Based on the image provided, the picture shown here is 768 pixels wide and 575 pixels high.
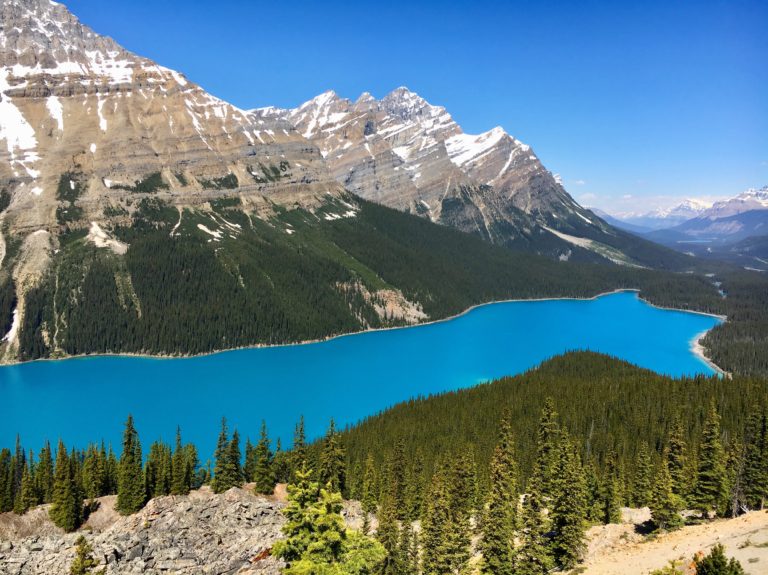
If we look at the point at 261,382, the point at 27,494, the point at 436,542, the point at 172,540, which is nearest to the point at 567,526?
the point at 436,542

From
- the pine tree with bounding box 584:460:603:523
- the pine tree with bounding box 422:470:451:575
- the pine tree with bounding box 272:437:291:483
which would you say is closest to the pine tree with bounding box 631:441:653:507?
the pine tree with bounding box 584:460:603:523

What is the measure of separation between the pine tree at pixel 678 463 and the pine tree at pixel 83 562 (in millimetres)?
51013

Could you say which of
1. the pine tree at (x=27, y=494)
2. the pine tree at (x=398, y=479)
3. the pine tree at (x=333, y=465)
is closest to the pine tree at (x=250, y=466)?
the pine tree at (x=333, y=465)

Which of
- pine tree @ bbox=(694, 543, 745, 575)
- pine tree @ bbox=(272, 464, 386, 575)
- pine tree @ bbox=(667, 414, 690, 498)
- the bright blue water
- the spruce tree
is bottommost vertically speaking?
the bright blue water

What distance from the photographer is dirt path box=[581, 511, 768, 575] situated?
33500 mm

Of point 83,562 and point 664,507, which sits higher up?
point 83,562

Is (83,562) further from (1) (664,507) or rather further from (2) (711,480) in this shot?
(2) (711,480)

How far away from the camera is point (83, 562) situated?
140 feet

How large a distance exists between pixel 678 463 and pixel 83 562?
57.3 metres

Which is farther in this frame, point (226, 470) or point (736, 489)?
point (226, 470)

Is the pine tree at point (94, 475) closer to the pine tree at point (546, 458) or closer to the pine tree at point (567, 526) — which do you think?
the pine tree at point (546, 458)

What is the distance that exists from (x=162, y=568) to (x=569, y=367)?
10163 centimetres

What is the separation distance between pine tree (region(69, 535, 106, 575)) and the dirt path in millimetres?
35169

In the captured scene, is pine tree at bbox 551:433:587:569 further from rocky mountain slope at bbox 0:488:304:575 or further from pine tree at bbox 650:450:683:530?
rocky mountain slope at bbox 0:488:304:575
